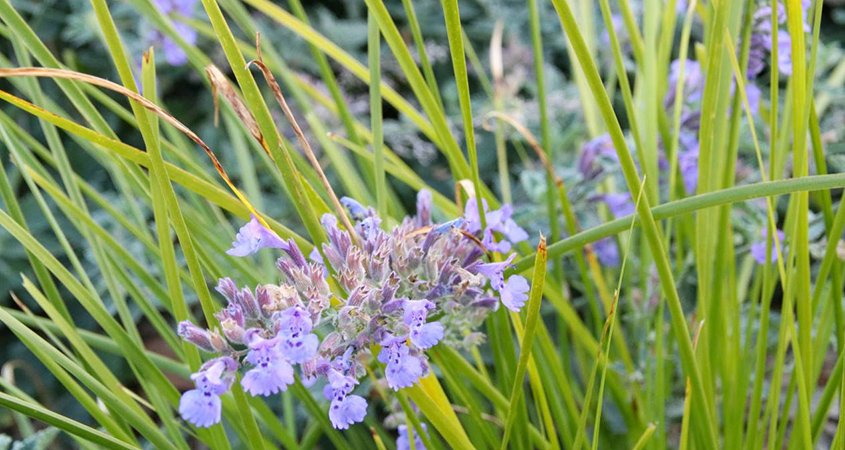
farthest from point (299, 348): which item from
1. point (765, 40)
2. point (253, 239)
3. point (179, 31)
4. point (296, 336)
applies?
point (179, 31)

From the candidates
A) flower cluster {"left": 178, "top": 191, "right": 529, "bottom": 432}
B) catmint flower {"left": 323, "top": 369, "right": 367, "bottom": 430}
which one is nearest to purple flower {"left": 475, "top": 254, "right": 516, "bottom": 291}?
flower cluster {"left": 178, "top": 191, "right": 529, "bottom": 432}

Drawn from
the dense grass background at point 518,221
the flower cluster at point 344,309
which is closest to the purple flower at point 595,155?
the dense grass background at point 518,221

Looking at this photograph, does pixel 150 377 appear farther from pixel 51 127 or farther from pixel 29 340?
pixel 51 127

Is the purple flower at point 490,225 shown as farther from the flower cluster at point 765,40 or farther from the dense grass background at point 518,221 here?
the flower cluster at point 765,40

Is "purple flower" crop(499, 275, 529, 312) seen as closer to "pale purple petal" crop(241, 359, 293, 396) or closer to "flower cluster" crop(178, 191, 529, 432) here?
"flower cluster" crop(178, 191, 529, 432)

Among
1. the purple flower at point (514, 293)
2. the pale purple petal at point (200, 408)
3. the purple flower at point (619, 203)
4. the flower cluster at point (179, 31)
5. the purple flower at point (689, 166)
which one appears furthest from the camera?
the flower cluster at point (179, 31)
